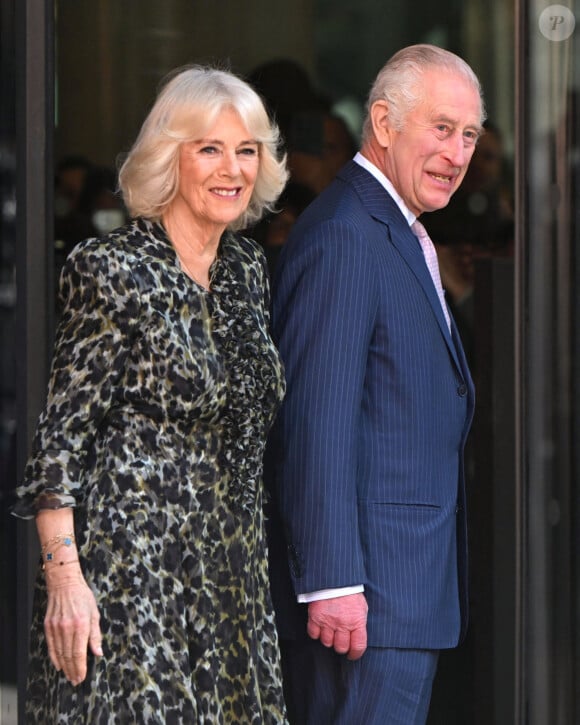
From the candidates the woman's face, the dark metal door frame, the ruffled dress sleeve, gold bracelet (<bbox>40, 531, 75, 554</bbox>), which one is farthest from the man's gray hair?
gold bracelet (<bbox>40, 531, 75, 554</bbox>)

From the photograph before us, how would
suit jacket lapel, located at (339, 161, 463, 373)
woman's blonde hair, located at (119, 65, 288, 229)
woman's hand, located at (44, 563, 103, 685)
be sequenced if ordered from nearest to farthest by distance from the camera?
1. woman's hand, located at (44, 563, 103, 685)
2. woman's blonde hair, located at (119, 65, 288, 229)
3. suit jacket lapel, located at (339, 161, 463, 373)

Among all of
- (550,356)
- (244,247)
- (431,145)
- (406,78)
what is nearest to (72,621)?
(244,247)

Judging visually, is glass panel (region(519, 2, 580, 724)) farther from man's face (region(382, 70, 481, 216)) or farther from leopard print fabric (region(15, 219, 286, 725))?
leopard print fabric (region(15, 219, 286, 725))

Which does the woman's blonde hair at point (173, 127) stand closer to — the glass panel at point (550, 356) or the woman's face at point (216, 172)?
the woman's face at point (216, 172)

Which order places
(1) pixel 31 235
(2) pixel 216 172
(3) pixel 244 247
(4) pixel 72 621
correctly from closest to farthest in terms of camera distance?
(4) pixel 72 621
(2) pixel 216 172
(3) pixel 244 247
(1) pixel 31 235

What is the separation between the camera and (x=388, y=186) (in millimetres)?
3086

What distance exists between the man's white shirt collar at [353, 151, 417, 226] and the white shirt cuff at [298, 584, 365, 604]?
2.77ft

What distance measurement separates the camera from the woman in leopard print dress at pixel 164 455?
8.35 feet

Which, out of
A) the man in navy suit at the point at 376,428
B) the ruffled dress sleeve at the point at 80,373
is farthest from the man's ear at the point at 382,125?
the ruffled dress sleeve at the point at 80,373

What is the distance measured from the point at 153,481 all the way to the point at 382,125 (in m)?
1.03

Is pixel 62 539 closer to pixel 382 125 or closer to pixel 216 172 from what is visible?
pixel 216 172

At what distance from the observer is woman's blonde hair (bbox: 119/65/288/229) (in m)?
2.70

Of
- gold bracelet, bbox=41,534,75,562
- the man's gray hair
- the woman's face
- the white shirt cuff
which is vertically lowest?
the white shirt cuff

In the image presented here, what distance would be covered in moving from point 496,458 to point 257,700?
67.0 inches
